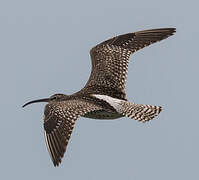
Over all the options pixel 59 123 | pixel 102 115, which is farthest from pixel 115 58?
pixel 59 123

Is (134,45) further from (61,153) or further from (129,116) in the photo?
(61,153)

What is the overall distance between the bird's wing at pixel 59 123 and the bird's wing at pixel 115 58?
87.3 inches

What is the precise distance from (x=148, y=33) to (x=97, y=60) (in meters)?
1.92

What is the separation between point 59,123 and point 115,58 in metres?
4.45

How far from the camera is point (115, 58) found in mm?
20656

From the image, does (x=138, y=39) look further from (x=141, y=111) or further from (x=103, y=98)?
(x=141, y=111)

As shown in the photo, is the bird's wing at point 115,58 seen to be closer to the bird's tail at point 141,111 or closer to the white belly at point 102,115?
the white belly at point 102,115

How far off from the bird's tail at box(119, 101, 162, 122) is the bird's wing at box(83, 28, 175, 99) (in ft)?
5.13

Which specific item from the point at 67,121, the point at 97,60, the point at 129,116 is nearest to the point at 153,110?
the point at 129,116

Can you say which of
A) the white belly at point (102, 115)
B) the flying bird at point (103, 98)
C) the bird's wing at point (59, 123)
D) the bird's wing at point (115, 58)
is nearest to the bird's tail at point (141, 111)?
the flying bird at point (103, 98)

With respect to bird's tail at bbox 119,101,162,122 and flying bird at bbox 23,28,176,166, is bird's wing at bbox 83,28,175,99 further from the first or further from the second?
bird's tail at bbox 119,101,162,122

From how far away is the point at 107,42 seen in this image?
21391mm

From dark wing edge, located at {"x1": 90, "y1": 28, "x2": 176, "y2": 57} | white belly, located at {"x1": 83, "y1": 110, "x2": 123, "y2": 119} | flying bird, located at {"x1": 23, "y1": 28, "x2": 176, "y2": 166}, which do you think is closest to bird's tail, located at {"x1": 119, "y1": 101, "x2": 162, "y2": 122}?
flying bird, located at {"x1": 23, "y1": 28, "x2": 176, "y2": 166}

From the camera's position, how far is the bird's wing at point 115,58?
1994cm
